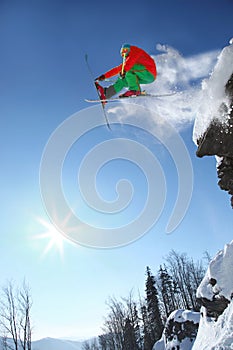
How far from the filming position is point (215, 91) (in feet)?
15.0

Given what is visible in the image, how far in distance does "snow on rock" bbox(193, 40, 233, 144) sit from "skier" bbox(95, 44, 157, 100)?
4.13ft

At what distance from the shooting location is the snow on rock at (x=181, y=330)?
19.2m

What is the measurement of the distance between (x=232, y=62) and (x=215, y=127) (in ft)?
4.19

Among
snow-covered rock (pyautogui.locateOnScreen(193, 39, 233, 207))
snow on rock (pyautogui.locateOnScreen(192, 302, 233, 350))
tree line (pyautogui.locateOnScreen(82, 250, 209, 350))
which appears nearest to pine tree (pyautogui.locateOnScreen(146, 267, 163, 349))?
tree line (pyautogui.locateOnScreen(82, 250, 209, 350))

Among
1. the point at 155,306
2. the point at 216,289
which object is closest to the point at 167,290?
the point at 155,306

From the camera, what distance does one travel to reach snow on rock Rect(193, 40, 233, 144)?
13.7 ft

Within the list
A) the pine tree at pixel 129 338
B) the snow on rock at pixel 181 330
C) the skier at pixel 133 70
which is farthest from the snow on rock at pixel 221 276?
the pine tree at pixel 129 338

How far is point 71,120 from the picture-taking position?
6.07m

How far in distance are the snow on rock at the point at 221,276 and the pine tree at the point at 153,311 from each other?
1043 inches

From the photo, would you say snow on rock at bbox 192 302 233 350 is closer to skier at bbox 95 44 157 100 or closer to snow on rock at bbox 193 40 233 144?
snow on rock at bbox 193 40 233 144

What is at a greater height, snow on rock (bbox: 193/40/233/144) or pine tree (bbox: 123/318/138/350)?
snow on rock (bbox: 193/40/233/144)

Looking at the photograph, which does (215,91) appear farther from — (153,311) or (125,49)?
(153,311)

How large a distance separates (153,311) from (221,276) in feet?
93.5

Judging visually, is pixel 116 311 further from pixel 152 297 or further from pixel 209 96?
pixel 209 96
